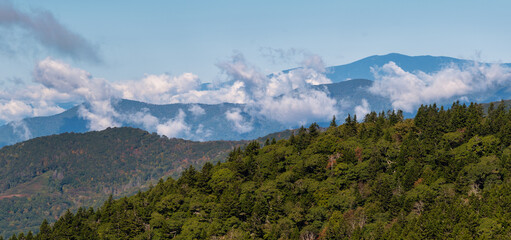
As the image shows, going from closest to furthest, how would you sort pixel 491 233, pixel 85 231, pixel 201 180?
1. pixel 491 233
2. pixel 85 231
3. pixel 201 180

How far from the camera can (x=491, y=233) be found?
83375 mm

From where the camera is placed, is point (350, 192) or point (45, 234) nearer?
point (350, 192)

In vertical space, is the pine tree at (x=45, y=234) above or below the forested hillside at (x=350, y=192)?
below

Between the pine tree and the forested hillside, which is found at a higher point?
Result: the forested hillside

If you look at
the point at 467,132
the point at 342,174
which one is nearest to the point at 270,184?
the point at 342,174

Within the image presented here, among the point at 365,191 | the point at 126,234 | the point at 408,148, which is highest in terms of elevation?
the point at 408,148

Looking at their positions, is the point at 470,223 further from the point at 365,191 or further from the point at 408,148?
the point at 408,148

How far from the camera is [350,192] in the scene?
124 m

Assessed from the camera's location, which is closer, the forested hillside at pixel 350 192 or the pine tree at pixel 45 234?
the forested hillside at pixel 350 192

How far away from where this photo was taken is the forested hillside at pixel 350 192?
97125 mm

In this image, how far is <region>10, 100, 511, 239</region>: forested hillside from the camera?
3824 inches

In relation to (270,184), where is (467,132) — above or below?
above

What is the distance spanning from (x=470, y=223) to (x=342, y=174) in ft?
168

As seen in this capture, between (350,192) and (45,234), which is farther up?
(350,192)
